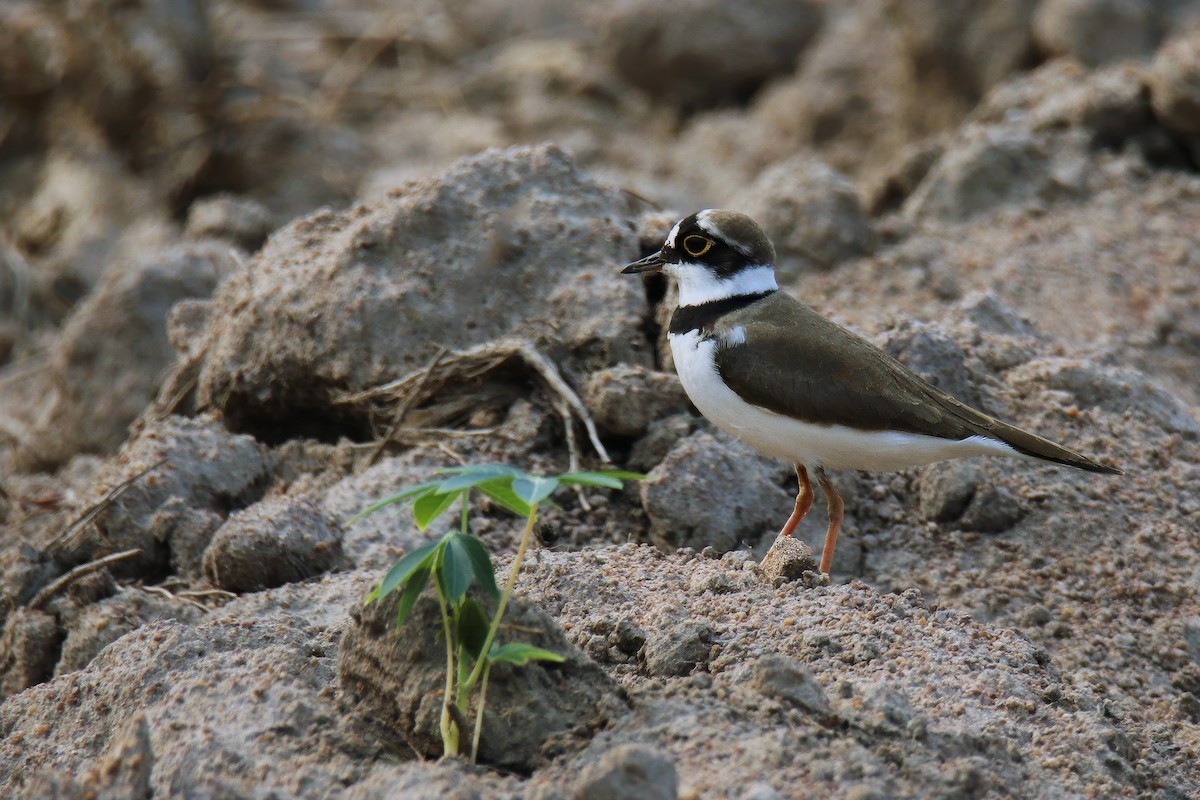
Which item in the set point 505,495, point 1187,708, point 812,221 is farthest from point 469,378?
point 1187,708

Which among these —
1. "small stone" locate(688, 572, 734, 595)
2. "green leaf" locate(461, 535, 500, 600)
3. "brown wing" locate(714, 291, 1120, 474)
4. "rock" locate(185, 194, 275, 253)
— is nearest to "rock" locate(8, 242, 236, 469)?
"rock" locate(185, 194, 275, 253)

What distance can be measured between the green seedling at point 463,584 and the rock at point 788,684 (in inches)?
21.3

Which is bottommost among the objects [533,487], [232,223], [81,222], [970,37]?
[81,222]

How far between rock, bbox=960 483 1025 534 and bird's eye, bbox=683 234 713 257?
1365mm

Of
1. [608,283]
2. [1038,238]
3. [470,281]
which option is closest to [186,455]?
[470,281]

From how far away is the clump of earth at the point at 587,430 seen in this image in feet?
10.7

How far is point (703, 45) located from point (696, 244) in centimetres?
610

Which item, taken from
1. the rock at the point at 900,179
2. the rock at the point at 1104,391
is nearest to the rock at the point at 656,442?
the rock at the point at 1104,391

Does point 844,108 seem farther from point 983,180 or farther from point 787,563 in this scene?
point 787,563

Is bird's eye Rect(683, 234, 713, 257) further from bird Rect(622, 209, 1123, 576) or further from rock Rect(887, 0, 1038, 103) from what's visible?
rock Rect(887, 0, 1038, 103)

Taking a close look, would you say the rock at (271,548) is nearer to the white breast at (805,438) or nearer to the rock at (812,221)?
the white breast at (805,438)

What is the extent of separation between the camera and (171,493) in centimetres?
501

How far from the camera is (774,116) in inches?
407

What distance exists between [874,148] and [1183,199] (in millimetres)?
2656
